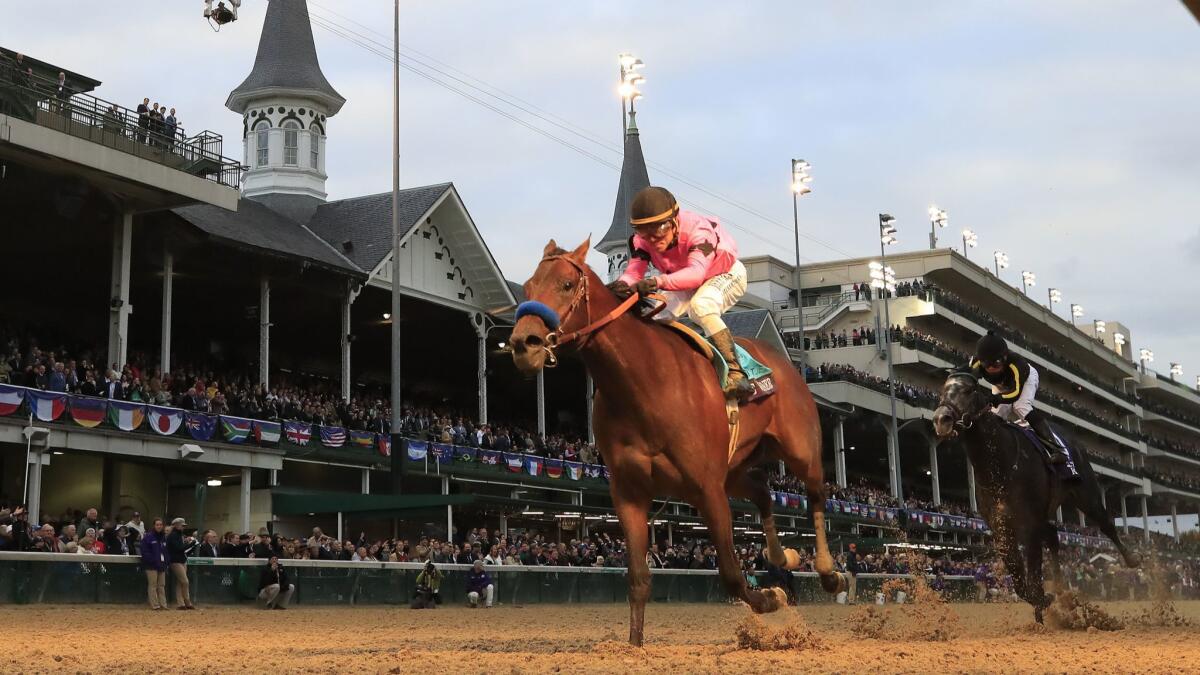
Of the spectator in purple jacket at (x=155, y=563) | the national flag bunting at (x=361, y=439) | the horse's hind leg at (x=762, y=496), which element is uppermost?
the national flag bunting at (x=361, y=439)

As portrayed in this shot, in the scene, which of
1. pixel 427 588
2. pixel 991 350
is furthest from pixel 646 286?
pixel 427 588

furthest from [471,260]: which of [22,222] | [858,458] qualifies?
[858,458]

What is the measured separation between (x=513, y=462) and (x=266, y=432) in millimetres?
8907

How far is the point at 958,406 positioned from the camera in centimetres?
1253

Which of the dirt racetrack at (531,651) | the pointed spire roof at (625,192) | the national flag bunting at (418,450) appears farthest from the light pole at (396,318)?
the pointed spire roof at (625,192)

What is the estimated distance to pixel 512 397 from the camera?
55.9m

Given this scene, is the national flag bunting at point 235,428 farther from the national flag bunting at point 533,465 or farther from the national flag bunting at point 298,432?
the national flag bunting at point 533,465

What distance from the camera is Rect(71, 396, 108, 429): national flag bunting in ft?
84.3

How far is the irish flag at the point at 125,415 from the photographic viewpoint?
2633cm

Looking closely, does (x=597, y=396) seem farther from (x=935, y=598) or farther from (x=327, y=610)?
(x=327, y=610)

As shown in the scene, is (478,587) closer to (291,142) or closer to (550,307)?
(550,307)

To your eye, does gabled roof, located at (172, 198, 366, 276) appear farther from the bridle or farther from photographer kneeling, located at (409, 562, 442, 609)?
the bridle

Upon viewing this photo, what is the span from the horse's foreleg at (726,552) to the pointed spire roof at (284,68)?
40.5 metres

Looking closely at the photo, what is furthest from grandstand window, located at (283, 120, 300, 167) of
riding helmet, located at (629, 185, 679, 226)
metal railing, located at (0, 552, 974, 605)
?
riding helmet, located at (629, 185, 679, 226)
